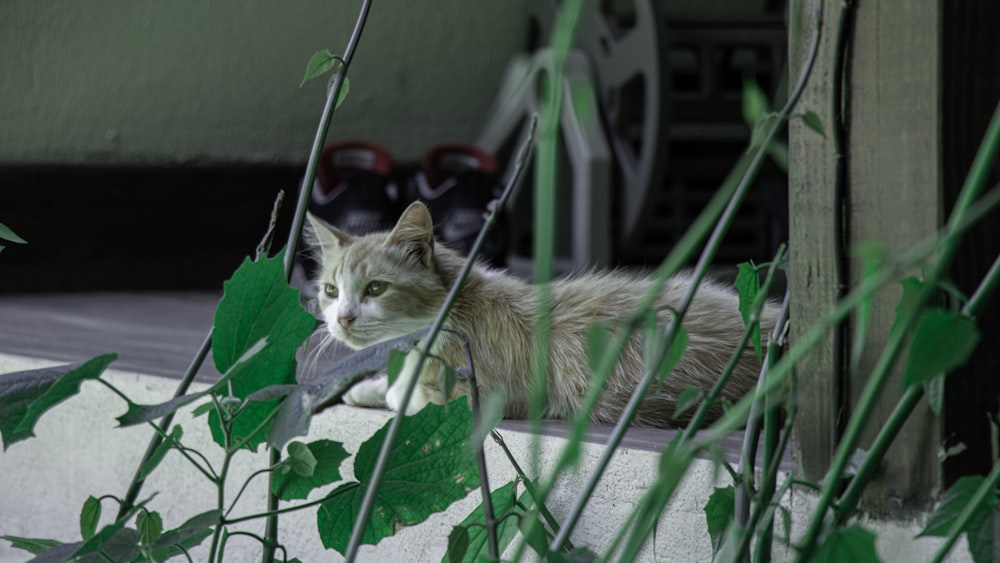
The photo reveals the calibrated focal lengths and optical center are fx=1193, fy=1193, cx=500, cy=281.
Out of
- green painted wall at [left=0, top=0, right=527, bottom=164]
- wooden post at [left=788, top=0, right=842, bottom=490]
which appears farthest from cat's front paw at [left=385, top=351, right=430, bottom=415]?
green painted wall at [left=0, top=0, right=527, bottom=164]

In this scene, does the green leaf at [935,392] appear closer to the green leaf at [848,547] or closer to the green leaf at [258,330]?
the green leaf at [848,547]

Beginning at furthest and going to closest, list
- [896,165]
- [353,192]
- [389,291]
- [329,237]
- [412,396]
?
[353,192]
[329,237]
[389,291]
[412,396]
[896,165]

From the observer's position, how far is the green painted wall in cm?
318

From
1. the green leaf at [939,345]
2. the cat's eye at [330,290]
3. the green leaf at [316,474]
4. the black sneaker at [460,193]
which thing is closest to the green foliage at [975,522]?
the green leaf at [939,345]

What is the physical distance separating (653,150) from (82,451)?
6.57 ft

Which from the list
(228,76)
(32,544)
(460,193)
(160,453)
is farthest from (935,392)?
(228,76)

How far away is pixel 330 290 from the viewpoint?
1.50 metres

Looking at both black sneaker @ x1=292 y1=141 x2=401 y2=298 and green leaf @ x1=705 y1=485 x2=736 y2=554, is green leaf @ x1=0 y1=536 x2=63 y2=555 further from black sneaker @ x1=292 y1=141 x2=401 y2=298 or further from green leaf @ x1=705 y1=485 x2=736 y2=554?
black sneaker @ x1=292 y1=141 x2=401 y2=298

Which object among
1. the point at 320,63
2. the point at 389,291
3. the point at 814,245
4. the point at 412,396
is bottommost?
the point at 412,396

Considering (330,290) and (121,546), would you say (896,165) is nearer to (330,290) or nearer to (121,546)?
(121,546)

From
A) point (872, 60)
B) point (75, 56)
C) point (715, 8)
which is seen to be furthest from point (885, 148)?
point (715, 8)

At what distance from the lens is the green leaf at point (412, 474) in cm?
72

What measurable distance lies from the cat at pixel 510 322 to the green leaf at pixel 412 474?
45 centimetres

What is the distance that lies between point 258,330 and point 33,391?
0.12 meters
